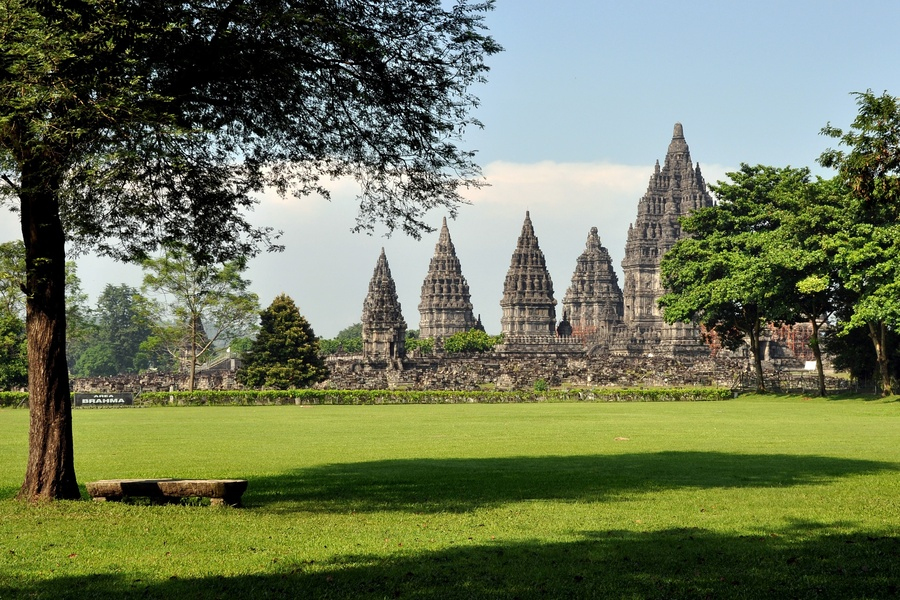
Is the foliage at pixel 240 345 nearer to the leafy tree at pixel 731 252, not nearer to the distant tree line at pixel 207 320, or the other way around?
the distant tree line at pixel 207 320

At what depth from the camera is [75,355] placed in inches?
7500

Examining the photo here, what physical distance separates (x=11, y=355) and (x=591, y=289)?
117634 mm

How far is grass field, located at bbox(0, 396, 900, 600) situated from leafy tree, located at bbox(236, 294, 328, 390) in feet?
158

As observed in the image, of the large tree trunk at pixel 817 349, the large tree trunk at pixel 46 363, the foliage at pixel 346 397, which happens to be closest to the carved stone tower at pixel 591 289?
the foliage at pixel 346 397

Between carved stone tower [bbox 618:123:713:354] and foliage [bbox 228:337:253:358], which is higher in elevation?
carved stone tower [bbox 618:123:713:354]

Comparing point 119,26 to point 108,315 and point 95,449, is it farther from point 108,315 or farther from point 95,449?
point 108,315

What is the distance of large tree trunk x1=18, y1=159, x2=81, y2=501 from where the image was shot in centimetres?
1598

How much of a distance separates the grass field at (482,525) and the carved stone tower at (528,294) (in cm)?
12115

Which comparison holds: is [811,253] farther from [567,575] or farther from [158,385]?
[158,385]

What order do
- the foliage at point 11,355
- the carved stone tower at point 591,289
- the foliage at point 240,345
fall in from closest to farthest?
the foliage at point 11,355 → the foliage at point 240,345 → the carved stone tower at point 591,289

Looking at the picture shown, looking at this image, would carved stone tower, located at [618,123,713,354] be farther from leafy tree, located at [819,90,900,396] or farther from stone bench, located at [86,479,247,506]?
stone bench, located at [86,479,247,506]

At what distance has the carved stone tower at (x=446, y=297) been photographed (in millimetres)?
162500

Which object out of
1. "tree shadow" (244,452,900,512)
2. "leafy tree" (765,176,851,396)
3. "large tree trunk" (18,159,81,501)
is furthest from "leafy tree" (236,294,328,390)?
"large tree trunk" (18,159,81,501)

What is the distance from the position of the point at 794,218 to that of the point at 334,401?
27.0 m
